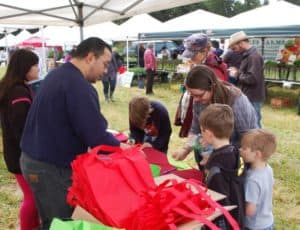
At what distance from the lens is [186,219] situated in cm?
159

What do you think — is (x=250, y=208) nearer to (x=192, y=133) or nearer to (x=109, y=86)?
(x=192, y=133)

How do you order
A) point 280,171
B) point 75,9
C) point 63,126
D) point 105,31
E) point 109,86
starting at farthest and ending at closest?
point 105,31
point 109,86
point 280,171
point 75,9
point 63,126

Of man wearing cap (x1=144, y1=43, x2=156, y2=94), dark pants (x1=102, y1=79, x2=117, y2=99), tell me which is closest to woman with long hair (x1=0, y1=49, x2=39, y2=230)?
dark pants (x1=102, y1=79, x2=117, y2=99)

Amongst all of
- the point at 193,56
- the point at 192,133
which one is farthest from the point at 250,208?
the point at 193,56

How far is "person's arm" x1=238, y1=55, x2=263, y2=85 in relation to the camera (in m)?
5.21

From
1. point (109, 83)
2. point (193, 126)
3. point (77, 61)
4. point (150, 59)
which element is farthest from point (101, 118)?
point (150, 59)

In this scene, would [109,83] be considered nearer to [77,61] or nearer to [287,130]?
[287,130]

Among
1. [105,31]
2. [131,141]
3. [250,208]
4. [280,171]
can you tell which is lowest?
[280,171]

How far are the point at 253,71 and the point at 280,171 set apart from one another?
1.33m

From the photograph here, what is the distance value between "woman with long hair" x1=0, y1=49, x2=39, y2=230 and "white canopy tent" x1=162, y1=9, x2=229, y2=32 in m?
10.3

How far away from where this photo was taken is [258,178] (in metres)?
2.20

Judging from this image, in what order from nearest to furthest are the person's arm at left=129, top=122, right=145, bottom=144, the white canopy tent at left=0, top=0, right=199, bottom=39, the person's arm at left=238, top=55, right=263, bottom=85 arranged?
the person's arm at left=129, top=122, right=145, bottom=144
the white canopy tent at left=0, top=0, right=199, bottom=39
the person's arm at left=238, top=55, right=263, bottom=85

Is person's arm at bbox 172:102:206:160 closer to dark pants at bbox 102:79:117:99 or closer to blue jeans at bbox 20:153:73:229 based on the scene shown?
blue jeans at bbox 20:153:73:229

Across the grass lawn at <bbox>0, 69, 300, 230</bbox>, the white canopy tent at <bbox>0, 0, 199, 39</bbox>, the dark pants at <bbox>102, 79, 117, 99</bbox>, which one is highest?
the white canopy tent at <bbox>0, 0, 199, 39</bbox>
